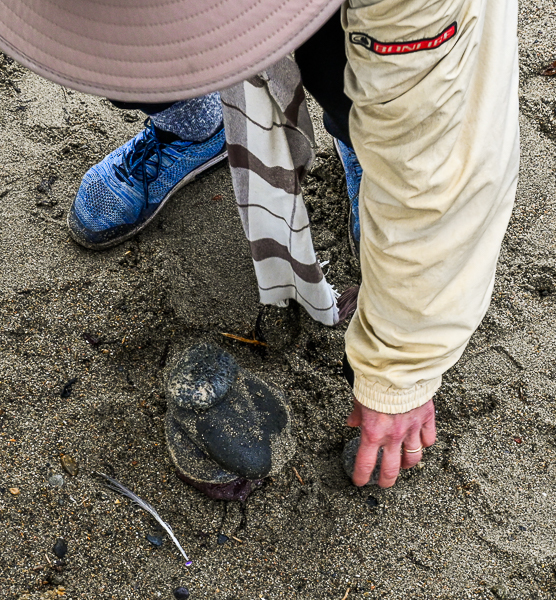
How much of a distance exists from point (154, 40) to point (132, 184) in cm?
126

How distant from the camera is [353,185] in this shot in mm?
1957

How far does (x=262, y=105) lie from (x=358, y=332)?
1.79ft

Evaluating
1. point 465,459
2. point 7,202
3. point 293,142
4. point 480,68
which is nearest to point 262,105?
point 293,142

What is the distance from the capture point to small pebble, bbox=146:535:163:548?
1.44 meters

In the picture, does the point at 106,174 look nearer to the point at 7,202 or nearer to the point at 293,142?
the point at 7,202

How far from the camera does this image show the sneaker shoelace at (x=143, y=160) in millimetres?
2014

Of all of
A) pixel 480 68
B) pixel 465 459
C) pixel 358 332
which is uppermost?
pixel 480 68

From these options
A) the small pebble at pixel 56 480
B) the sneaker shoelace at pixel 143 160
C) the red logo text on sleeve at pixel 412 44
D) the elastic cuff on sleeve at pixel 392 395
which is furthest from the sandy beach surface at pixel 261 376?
the red logo text on sleeve at pixel 412 44

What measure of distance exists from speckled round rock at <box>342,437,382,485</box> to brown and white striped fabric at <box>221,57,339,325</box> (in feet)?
1.21

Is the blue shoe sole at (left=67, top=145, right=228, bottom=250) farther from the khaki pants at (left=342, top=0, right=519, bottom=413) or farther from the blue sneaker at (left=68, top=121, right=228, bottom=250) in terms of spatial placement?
the khaki pants at (left=342, top=0, right=519, bottom=413)

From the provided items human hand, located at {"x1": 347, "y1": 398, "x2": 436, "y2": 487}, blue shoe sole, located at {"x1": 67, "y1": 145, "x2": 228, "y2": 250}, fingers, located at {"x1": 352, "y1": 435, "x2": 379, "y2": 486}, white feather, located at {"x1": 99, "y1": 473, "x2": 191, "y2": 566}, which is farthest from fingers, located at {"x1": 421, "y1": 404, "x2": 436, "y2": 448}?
blue shoe sole, located at {"x1": 67, "y1": 145, "x2": 228, "y2": 250}

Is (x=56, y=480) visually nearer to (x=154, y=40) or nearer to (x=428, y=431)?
(x=428, y=431)

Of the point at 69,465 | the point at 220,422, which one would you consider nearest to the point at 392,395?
the point at 220,422

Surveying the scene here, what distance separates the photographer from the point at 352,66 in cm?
97
